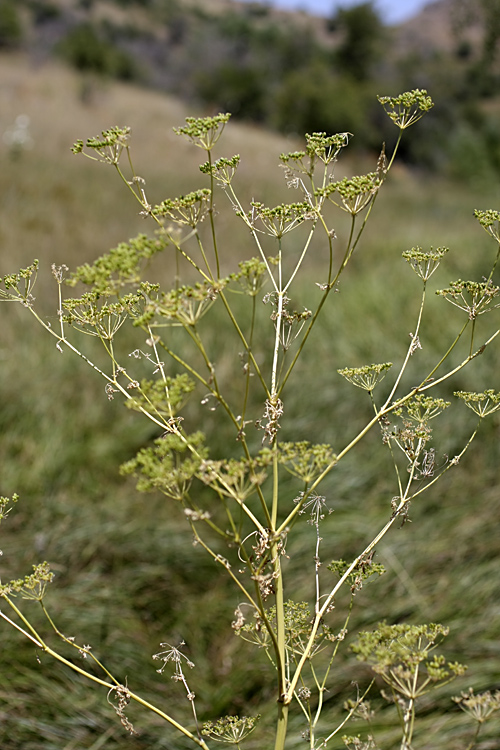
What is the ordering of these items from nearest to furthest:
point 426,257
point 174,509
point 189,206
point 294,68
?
point 189,206 < point 426,257 < point 174,509 < point 294,68

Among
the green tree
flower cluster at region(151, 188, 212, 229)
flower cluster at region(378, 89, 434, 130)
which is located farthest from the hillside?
flower cluster at region(151, 188, 212, 229)

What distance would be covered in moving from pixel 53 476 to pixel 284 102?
87.3ft

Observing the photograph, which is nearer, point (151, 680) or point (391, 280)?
point (151, 680)

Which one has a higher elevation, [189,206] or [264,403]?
[189,206]

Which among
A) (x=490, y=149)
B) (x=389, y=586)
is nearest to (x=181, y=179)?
(x=490, y=149)

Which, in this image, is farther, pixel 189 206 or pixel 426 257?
pixel 426 257

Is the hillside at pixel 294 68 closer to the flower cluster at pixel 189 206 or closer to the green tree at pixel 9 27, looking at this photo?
the green tree at pixel 9 27

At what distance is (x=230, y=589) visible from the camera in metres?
3.46

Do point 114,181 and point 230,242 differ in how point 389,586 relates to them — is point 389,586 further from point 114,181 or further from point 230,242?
point 114,181

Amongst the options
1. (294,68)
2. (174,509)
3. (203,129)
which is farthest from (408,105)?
(294,68)

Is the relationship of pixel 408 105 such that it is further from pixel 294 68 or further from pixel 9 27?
pixel 294 68

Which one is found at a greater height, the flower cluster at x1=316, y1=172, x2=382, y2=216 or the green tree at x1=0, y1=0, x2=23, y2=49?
the flower cluster at x1=316, y1=172, x2=382, y2=216

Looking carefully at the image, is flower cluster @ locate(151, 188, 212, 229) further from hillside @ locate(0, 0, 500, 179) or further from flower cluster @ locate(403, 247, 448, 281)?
hillside @ locate(0, 0, 500, 179)

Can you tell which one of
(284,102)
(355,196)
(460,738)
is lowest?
(284,102)
